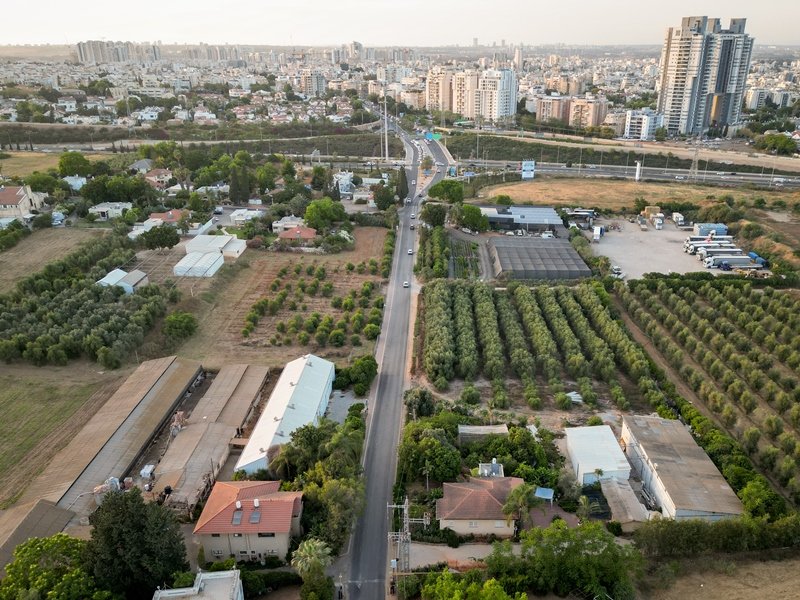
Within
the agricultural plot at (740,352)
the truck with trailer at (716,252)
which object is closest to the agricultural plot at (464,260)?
the agricultural plot at (740,352)

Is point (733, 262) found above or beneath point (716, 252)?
beneath

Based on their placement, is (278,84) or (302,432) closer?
(302,432)

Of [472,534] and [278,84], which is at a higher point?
[278,84]

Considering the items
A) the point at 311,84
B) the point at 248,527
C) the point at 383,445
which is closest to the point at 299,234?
the point at 383,445

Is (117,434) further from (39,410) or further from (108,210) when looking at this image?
(108,210)

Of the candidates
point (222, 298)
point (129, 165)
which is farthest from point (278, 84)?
point (222, 298)

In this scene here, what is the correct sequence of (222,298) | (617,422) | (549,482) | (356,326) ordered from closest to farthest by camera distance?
(549,482), (617,422), (356,326), (222,298)

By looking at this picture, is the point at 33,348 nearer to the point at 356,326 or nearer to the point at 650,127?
the point at 356,326
